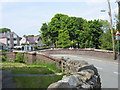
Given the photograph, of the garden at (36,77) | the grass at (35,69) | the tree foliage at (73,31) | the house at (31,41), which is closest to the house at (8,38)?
the house at (31,41)

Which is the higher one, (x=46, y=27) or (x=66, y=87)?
(x=46, y=27)

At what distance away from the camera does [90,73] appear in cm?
849

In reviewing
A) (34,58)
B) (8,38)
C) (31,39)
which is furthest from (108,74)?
(31,39)

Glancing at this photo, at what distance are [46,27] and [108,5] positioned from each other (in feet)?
191

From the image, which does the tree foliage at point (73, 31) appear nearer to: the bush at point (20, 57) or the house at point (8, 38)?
the house at point (8, 38)

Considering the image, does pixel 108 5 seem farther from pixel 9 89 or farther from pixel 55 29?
pixel 55 29

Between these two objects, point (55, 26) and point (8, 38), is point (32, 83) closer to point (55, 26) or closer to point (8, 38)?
point (55, 26)

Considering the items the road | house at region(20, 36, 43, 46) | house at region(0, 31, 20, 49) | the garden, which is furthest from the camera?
house at region(20, 36, 43, 46)

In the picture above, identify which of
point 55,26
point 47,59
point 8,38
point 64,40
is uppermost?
point 55,26

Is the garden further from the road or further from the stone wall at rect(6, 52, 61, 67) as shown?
the road

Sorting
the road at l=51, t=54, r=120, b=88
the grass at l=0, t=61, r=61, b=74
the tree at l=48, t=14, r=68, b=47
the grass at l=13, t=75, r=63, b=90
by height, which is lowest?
the road at l=51, t=54, r=120, b=88

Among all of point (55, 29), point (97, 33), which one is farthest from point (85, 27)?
point (55, 29)

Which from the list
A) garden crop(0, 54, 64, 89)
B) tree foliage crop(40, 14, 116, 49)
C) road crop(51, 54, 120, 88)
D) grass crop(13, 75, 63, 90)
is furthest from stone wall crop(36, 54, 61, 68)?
tree foliage crop(40, 14, 116, 49)

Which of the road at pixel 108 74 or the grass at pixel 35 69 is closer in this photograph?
the road at pixel 108 74
